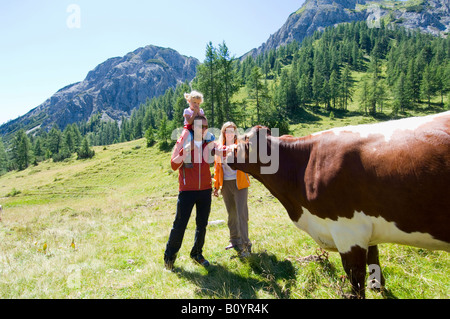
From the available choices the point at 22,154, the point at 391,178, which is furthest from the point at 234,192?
the point at 22,154

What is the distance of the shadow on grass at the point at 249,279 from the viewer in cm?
375

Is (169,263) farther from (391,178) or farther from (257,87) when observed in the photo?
(257,87)

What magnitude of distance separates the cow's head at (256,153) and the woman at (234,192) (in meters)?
0.86

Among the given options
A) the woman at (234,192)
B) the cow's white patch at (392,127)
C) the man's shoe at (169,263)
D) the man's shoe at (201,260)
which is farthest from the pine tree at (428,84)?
the man's shoe at (169,263)

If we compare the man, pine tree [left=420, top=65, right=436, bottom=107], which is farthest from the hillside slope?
pine tree [left=420, top=65, right=436, bottom=107]

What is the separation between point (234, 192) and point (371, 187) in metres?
3.13

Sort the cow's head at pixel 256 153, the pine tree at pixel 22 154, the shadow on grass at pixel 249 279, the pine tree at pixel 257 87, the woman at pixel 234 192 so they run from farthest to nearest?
the pine tree at pixel 22 154 → the pine tree at pixel 257 87 → the woman at pixel 234 192 → the cow's head at pixel 256 153 → the shadow on grass at pixel 249 279

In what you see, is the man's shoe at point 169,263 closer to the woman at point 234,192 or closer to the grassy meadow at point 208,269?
the grassy meadow at point 208,269

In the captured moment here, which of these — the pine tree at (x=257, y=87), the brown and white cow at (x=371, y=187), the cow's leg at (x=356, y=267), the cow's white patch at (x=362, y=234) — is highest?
the pine tree at (x=257, y=87)

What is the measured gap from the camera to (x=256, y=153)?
4059 mm

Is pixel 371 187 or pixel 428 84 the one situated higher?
pixel 428 84
